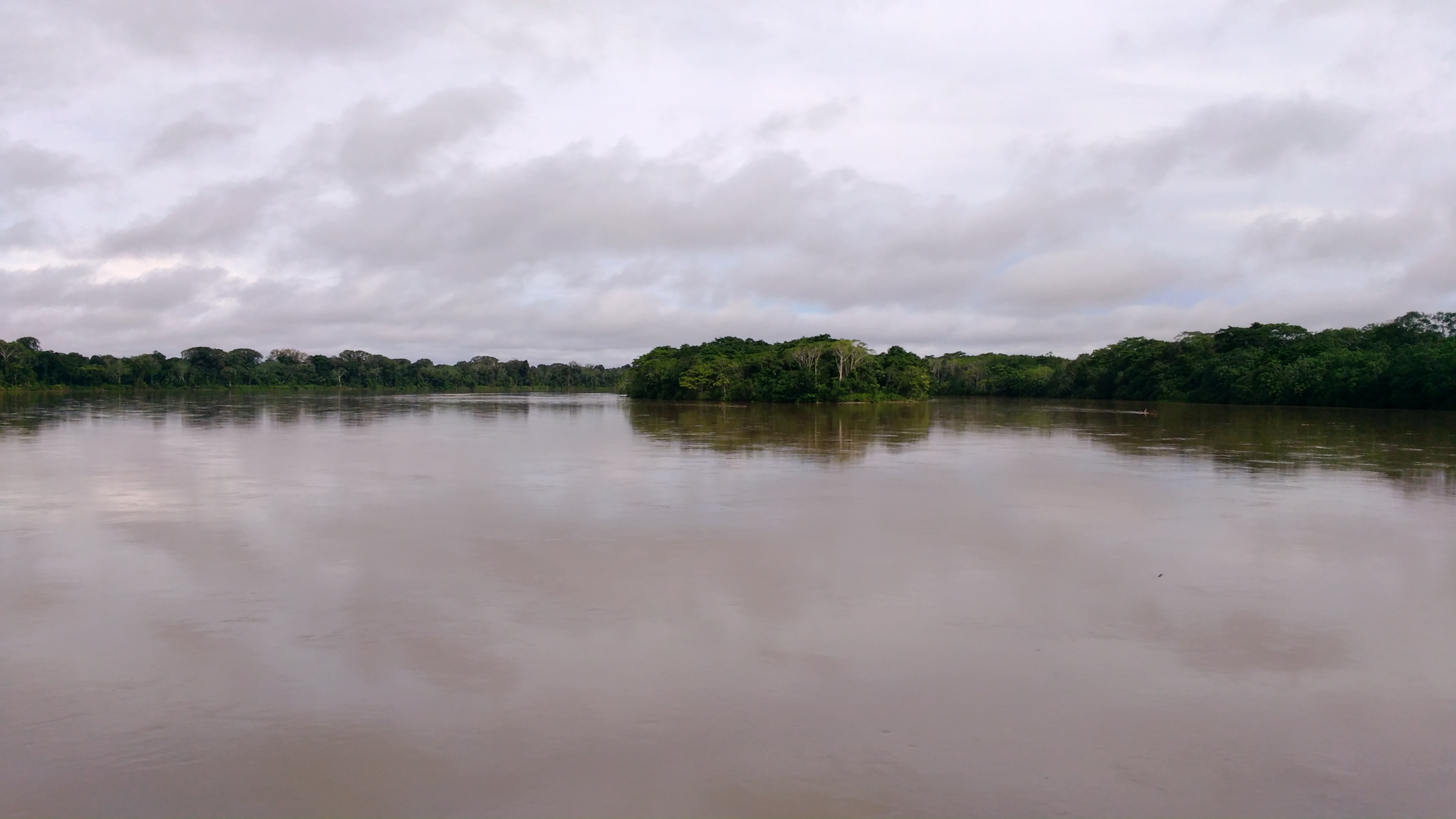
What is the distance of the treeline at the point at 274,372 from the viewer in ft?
283

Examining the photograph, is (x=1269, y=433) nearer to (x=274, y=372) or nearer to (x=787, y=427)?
(x=787, y=427)

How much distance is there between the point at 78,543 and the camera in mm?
9234

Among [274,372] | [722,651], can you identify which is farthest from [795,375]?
[274,372]

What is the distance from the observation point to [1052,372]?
87500 mm

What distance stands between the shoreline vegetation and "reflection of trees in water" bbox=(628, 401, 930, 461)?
4.95 metres

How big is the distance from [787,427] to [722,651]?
82.5 feet

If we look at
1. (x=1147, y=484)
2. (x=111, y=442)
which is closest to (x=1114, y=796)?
(x=1147, y=484)

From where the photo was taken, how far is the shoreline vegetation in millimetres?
49875

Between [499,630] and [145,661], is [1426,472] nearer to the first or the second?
[499,630]

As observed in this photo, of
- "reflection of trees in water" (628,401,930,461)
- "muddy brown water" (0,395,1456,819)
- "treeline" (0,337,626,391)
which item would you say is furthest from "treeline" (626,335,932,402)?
"treeline" (0,337,626,391)

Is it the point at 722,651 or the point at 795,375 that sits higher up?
the point at 795,375

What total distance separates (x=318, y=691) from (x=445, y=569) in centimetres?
310

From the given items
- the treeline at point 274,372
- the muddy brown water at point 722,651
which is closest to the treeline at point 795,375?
the muddy brown water at point 722,651

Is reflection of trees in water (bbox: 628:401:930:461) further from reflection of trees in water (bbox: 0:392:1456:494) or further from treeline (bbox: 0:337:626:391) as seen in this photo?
treeline (bbox: 0:337:626:391)
